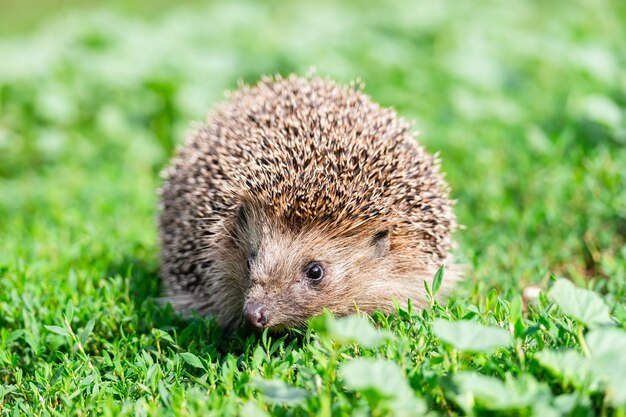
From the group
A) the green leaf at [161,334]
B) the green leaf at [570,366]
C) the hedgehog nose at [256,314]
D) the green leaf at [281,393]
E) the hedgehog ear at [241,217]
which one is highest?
the hedgehog ear at [241,217]

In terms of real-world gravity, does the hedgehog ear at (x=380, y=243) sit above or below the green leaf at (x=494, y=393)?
above

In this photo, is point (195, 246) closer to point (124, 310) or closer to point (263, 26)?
point (124, 310)

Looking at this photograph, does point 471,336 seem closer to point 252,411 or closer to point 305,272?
point 252,411

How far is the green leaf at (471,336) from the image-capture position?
2.54 meters

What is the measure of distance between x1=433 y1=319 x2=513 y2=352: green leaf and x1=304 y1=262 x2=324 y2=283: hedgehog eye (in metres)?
1.15

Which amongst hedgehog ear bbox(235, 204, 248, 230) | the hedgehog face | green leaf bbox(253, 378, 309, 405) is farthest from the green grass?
hedgehog ear bbox(235, 204, 248, 230)

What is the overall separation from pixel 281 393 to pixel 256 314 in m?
0.77

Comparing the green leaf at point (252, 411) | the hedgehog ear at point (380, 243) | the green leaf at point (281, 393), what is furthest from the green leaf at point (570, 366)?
the hedgehog ear at point (380, 243)

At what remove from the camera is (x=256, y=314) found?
11.1 ft

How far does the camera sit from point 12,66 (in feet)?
23.9

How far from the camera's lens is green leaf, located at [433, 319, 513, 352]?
2.54 meters

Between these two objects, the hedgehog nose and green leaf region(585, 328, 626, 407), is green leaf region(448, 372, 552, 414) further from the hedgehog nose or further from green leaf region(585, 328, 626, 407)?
the hedgehog nose

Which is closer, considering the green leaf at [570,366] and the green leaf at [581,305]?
the green leaf at [570,366]

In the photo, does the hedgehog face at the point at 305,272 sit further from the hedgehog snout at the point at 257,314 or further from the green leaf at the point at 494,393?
the green leaf at the point at 494,393
